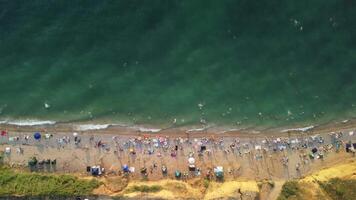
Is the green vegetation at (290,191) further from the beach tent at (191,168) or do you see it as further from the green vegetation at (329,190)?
the beach tent at (191,168)

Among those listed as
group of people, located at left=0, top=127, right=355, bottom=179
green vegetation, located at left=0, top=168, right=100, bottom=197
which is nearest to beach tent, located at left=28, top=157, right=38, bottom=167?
green vegetation, located at left=0, top=168, right=100, bottom=197

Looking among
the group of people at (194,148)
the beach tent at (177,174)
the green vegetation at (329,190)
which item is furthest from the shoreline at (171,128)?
the green vegetation at (329,190)

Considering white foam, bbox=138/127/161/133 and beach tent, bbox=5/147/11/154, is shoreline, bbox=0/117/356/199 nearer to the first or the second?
white foam, bbox=138/127/161/133

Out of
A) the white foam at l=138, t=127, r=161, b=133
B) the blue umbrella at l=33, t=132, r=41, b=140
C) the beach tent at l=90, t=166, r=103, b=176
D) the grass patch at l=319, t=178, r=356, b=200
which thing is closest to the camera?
the grass patch at l=319, t=178, r=356, b=200

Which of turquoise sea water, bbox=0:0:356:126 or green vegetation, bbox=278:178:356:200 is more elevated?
turquoise sea water, bbox=0:0:356:126

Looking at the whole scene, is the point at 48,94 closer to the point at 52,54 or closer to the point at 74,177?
the point at 52,54

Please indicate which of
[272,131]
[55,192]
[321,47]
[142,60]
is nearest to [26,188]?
[55,192]

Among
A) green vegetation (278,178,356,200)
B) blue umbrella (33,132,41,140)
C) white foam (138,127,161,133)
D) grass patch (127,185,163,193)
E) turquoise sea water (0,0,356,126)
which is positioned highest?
turquoise sea water (0,0,356,126)

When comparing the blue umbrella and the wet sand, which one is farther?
the blue umbrella
